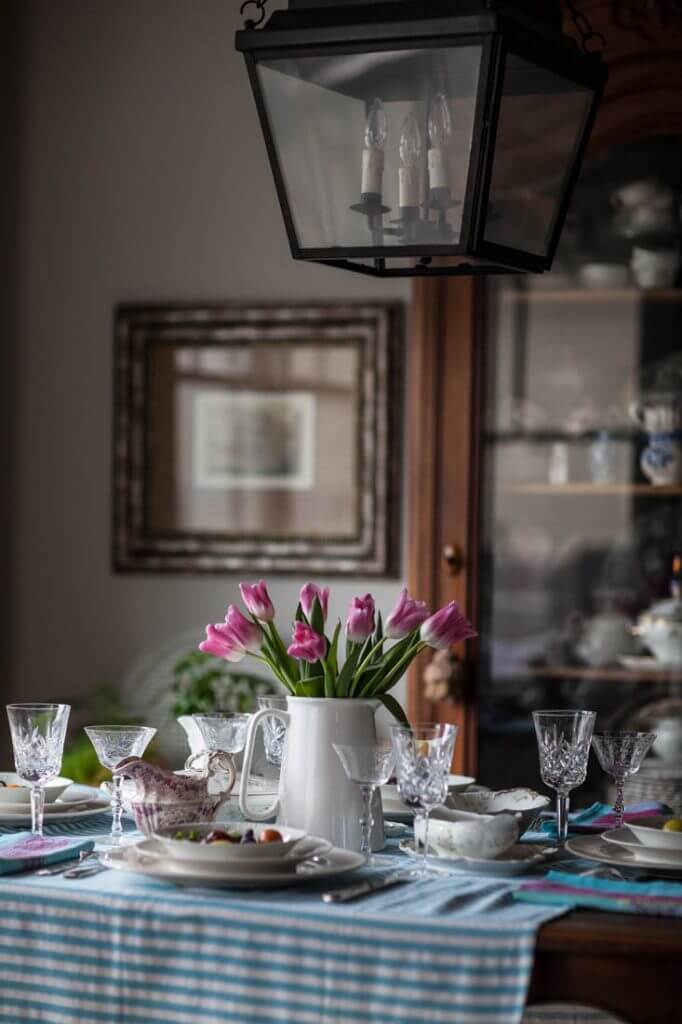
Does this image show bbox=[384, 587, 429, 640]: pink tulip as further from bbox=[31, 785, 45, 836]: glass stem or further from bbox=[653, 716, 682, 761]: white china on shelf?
bbox=[653, 716, 682, 761]: white china on shelf

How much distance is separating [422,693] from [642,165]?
1.29 m

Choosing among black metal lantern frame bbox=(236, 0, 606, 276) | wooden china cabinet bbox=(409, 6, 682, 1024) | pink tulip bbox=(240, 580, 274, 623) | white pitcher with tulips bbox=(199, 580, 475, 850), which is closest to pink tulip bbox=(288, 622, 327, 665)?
white pitcher with tulips bbox=(199, 580, 475, 850)

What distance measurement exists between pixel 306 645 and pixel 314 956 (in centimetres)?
44

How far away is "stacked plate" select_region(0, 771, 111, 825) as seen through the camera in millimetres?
2033

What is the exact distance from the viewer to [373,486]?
370 centimetres

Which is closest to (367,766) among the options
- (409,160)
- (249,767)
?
(249,767)

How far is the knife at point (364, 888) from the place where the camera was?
1553 mm

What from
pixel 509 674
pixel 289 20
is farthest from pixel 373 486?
pixel 289 20

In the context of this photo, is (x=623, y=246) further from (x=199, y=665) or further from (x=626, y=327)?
(x=199, y=665)

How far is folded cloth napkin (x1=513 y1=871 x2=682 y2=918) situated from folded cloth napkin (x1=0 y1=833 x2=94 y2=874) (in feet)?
1.80

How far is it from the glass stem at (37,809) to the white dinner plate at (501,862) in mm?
524

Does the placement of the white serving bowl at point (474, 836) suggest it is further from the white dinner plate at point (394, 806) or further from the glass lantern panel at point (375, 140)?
the glass lantern panel at point (375, 140)

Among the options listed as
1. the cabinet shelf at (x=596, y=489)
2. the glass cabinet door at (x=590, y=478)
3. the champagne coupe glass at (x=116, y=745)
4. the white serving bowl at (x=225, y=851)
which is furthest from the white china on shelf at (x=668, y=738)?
the white serving bowl at (x=225, y=851)

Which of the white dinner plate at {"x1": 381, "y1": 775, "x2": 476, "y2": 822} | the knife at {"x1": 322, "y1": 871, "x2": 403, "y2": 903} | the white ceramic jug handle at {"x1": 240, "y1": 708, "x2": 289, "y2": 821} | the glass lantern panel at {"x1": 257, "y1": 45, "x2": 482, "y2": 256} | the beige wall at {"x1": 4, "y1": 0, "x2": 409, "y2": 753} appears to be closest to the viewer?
the knife at {"x1": 322, "y1": 871, "x2": 403, "y2": 903}
